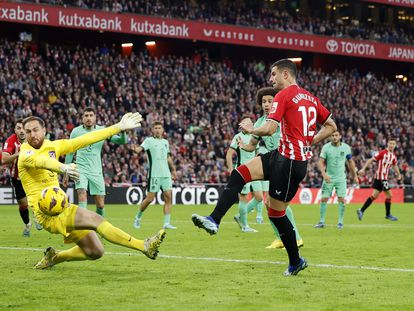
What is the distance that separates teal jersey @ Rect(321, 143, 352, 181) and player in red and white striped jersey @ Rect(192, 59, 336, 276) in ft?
36.9

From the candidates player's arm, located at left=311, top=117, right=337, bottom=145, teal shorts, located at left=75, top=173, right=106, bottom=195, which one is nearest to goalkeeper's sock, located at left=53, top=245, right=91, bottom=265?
player's arm, located at left=311, top=117, right=337, bottom=145

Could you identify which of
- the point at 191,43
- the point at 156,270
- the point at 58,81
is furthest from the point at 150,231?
the point at 191,43

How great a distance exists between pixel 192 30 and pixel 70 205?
127ft

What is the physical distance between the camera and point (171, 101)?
139 feet

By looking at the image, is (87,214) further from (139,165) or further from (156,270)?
(139,165)

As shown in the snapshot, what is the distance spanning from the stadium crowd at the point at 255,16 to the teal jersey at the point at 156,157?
2475 centimetres

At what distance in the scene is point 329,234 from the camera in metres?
18.3

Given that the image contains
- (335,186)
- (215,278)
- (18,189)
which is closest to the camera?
(215,278)

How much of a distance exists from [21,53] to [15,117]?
6.15 metres

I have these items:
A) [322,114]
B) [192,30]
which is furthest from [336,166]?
[192,30]

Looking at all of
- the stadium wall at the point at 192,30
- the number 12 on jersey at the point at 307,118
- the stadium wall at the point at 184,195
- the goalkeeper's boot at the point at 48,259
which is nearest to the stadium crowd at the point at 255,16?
the stadium wall at the point at 192,30

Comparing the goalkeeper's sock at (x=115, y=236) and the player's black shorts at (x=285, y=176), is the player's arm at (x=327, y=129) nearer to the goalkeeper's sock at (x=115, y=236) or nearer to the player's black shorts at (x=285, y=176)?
the player's black shorts at (x=285, y=176)

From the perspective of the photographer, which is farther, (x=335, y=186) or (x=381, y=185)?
(x=381, y=185)

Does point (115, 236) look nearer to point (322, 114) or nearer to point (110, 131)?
point (110, 131)
